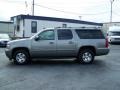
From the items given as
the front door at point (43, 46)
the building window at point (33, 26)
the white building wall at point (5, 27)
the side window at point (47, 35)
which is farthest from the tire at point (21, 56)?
the white building wall at point (5, 27)

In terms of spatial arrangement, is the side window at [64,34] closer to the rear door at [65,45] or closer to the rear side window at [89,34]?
the rear door at [65,45]

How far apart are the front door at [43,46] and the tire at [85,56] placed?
1409 mm

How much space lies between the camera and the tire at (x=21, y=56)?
44.8ft

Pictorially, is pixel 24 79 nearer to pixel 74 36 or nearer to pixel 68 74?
pixel 68 74

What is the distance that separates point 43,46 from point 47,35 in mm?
629

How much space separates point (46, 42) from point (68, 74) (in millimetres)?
3104

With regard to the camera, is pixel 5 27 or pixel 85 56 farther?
pixel 5 27

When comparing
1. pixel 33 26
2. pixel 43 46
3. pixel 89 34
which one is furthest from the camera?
pixel 33 26

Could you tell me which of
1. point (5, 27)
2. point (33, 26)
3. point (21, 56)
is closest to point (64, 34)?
point (21, 56)

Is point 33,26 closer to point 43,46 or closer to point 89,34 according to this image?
point 89,34

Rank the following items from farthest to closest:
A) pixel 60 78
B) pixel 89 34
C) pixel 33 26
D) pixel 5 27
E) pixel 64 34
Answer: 1. pixel 5 27
2. pixel 33 26
3. pixel 89 34
4. pixel 64 34
5. pixel 60 78

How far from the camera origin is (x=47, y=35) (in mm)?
13719

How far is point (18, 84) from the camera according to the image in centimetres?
895

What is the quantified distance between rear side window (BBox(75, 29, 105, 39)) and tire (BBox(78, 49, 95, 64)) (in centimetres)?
73
